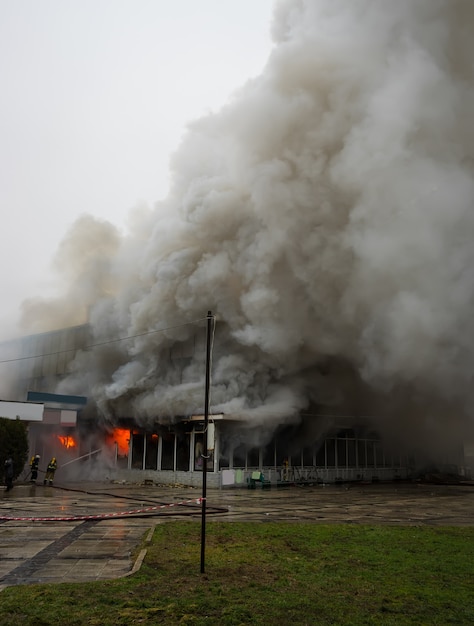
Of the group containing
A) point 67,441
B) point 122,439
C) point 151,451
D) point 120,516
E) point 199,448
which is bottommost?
point 120,516

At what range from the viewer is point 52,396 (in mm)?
36688

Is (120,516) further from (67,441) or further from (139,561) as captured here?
(67,441)

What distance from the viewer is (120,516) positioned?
50.9 feet

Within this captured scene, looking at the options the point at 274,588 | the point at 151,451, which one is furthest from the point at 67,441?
the point at 274,588

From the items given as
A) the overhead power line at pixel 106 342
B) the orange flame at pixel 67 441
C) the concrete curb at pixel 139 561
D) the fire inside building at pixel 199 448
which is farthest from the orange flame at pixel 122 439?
the concrete curb at pixel 139 561

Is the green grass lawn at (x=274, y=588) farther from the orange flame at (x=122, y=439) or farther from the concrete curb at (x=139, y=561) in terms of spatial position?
the orange flame at (x=122, y=439)

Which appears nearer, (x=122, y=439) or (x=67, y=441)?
(x=122, y=439)

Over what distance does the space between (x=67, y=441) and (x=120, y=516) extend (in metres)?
23.8

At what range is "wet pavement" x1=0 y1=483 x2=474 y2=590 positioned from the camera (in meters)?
9.10

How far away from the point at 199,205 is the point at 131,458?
15.8 metres

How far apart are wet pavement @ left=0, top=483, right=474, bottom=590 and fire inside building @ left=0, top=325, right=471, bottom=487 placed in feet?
6.59

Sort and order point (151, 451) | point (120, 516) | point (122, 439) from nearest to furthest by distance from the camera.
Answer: point (120, 516) → point (151, 451) → point (122, 439)

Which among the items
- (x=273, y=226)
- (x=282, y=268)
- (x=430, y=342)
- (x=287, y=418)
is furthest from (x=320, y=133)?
(x=287, y=418)

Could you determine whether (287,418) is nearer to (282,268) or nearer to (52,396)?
(282,268)
